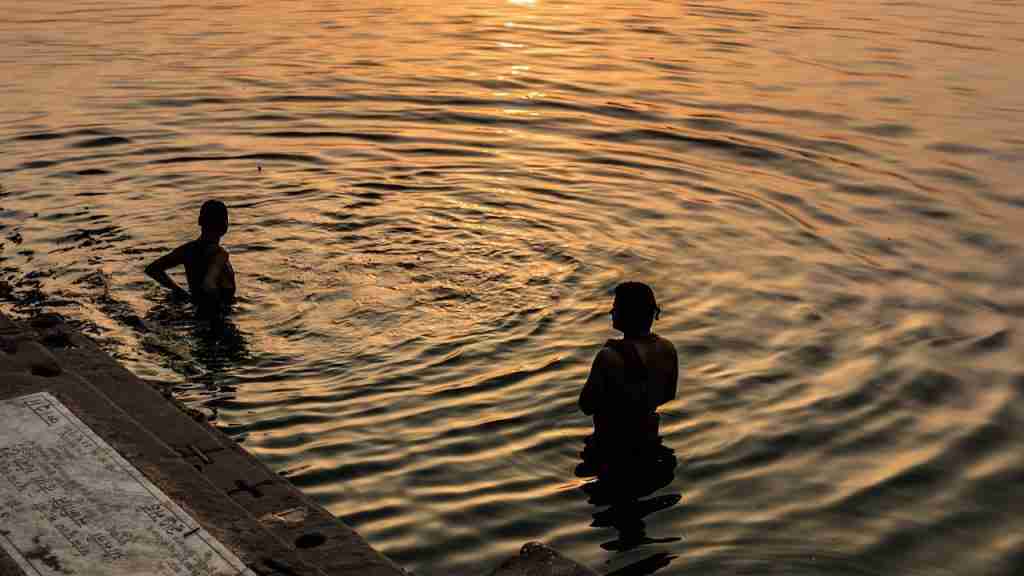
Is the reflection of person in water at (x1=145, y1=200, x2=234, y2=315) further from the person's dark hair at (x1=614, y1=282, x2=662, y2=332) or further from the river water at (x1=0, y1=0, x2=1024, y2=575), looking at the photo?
the person's dark hair at (x1=614, y1=282, x2=662, y2=332)

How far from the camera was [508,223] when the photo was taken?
477 inches

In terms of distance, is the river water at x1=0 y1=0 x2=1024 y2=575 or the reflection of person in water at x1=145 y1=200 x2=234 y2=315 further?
the reflection of person in water at x1=145 y1=200 x2=234 y2=315

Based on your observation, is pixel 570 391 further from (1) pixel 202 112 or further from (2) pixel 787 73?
(2) pixel 787 73

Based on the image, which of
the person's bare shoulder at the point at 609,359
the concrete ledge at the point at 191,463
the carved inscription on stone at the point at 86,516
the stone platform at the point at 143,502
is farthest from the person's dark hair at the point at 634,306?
the carved inscription on stone at the point at 86,516

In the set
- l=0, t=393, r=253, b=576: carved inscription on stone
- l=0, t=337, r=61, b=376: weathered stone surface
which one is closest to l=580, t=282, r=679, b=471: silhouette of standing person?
l=0, t=393, r=253, b=576: carved inscription on stone

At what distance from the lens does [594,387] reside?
7316mm

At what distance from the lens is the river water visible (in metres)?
6.98

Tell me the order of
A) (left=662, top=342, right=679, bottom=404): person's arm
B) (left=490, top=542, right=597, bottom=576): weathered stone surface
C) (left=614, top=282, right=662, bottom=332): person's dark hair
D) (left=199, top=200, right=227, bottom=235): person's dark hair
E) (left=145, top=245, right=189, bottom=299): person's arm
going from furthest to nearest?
1. (left=145, top=245, right=189, bottom=299): person's arm
2. (left=199, top=200, right=227, bottom=235): person's dark hair
3. (left=662, top=342, right=679, bottom=404): person's arm
4. (left=614, top=282, right=662, bottom=332): person's dark hair
5. (left=490, top=542, right=597, bottom=576): weathered stone surface

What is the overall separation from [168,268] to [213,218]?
815 mm

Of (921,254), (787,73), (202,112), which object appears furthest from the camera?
(787,73)

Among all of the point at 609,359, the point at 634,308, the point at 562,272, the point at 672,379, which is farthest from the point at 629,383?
the point at 562,272

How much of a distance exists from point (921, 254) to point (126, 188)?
28.6ft

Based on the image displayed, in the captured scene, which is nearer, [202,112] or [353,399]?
[353,399]

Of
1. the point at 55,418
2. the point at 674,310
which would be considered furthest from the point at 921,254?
the point at 55,418
